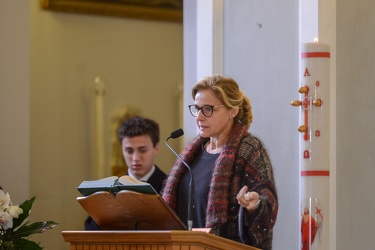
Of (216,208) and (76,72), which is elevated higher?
(76,72)

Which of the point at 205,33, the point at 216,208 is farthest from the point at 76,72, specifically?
the point at 216,208

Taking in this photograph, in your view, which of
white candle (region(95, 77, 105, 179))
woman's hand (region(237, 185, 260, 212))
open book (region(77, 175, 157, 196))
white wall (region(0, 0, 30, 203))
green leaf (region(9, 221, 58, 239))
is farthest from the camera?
white candle (region(95, 77, 105, 179))

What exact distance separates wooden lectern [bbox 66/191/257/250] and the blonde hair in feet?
3.12

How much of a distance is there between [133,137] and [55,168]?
13.2 feet

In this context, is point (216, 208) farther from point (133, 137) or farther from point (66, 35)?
point (66, 35)

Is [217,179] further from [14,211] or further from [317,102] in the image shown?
[317,102]

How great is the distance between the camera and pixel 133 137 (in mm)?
7758

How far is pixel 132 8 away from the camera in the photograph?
12289 mm

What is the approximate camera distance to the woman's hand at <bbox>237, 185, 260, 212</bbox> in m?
4.93

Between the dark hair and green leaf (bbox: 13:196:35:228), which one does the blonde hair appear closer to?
green leaf (bbox: 13:196:35:228)

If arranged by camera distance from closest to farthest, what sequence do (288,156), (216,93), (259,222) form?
1. (259,222)
2. (216,93)
3. (288,156)

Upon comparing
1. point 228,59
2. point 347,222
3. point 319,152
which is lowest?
point 347,222

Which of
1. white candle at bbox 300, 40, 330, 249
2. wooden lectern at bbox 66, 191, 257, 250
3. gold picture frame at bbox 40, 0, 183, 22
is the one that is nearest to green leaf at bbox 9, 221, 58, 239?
wooden lectern at bbox 66, 191, 257, 250

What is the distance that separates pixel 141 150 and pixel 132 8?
4829 mm
